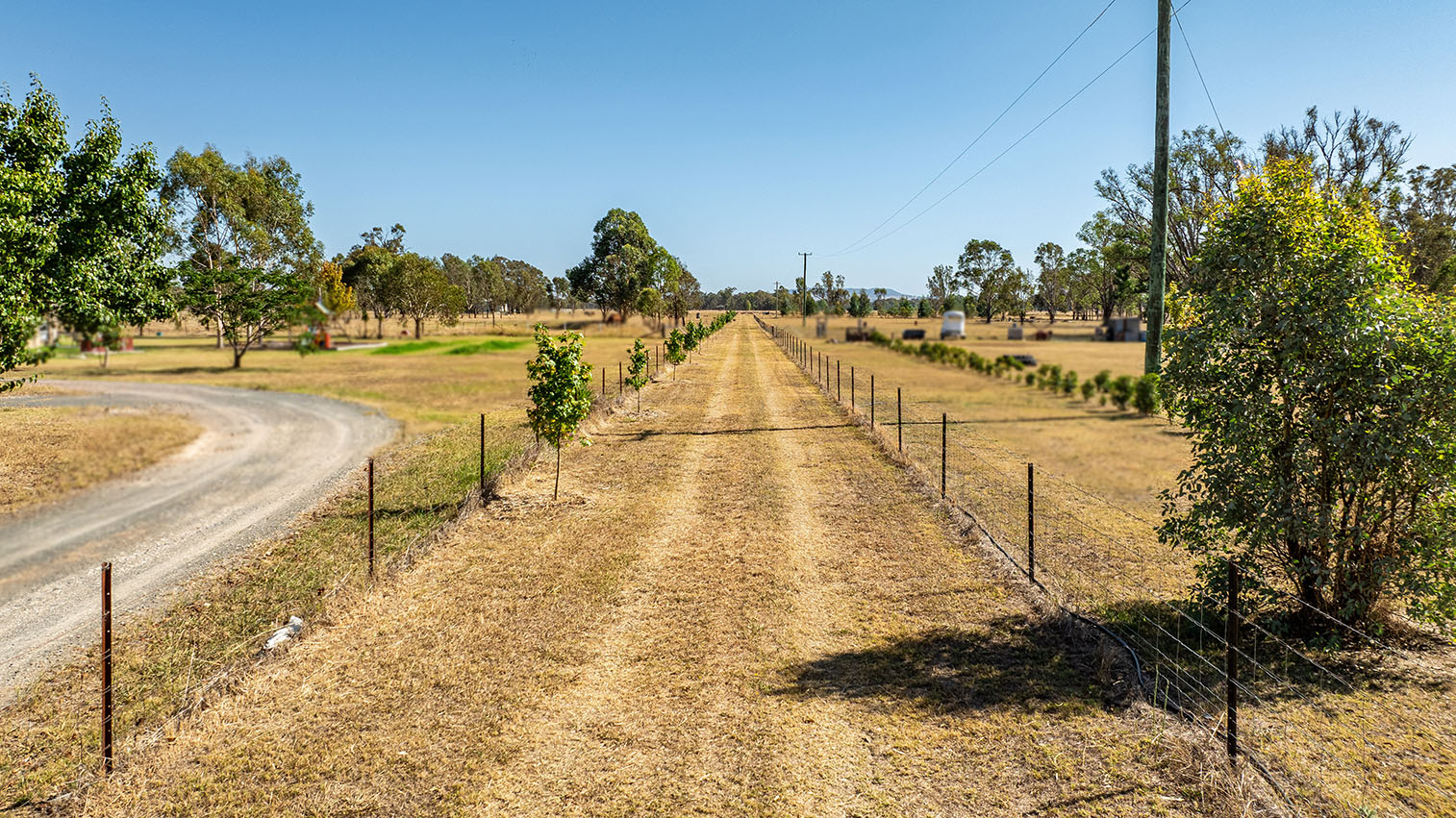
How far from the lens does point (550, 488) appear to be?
1577 centimetres

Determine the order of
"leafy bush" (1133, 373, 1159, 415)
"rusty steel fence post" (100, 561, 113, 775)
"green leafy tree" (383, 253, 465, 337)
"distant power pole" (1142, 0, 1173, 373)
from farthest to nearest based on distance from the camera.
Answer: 1. "leafy bush" (1133, 373, 1159, 415)
2. "distant power pole" (1142, 0, 1173, 373)
3. "green leafy tree" (383, 253, 465, 337)
4. "rusty steel fence post" (100, 561, 113, 775)

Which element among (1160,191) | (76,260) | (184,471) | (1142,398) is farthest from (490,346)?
(1142,398)

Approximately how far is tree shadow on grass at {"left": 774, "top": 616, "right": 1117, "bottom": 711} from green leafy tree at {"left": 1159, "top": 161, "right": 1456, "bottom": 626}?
6.09 ft

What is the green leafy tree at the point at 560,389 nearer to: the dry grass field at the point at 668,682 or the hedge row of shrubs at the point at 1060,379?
the dry grass field at the point at 668,682

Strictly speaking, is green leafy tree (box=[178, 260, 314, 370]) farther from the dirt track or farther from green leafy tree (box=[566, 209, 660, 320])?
green leafy tree (box=[566, 209, 660, 320])

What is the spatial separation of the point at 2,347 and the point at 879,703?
6.89 metres

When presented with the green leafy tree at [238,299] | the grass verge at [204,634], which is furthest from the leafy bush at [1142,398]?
the green leafy tree at [238,299]

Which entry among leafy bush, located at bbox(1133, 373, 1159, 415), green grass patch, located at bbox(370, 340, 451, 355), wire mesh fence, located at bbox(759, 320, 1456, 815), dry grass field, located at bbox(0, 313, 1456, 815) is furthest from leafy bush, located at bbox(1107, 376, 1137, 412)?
green grass patch, located at bbox(370, 340, 451, 355)

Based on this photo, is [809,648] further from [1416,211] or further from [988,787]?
[1416,211]

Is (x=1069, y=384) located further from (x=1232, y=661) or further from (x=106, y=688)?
(x=106, y=688)

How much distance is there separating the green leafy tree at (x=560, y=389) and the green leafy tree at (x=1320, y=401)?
10063 millimetres

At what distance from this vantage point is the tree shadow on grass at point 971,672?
23.5ft

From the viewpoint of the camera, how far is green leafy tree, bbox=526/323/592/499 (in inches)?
550

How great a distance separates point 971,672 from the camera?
771 cm
